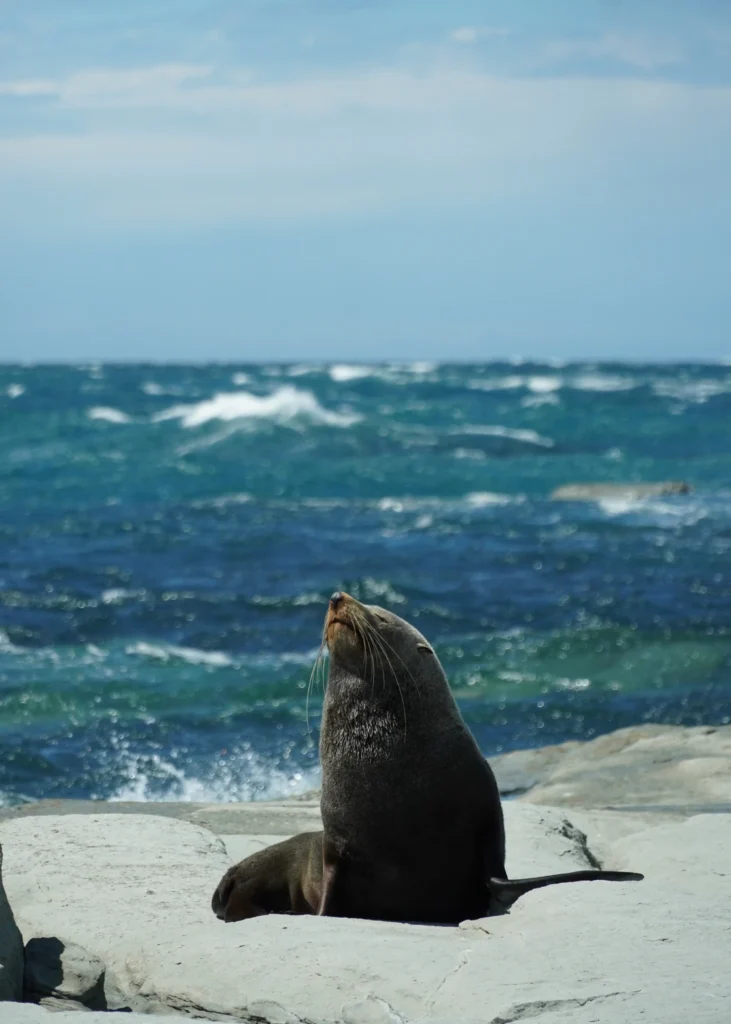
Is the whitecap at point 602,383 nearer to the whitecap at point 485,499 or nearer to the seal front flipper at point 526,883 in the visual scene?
the whitecap at point 485,499

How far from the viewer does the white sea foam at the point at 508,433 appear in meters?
40.4

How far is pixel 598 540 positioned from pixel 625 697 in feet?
28.7

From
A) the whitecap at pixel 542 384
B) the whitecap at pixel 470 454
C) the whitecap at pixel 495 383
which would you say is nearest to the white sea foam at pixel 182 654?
the whitecap at pixel 470 454

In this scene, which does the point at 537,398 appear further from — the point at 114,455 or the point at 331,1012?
the point at 331,1012

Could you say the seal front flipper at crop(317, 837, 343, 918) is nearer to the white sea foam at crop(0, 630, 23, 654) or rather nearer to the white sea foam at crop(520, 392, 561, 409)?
the white sea foam at crop(0, 630, 23, 654)

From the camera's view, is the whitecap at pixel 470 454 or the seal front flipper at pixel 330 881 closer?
the seal front flipper at pixel 330 881

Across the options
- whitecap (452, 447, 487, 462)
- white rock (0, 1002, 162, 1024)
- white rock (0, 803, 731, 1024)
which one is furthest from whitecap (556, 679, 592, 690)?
whitecap (452, 447, 487, 462)

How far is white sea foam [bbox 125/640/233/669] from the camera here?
43.9 feet

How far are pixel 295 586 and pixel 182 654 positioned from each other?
137 inches

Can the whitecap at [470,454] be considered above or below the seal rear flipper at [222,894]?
above

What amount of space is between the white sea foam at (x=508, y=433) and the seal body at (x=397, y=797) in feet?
113

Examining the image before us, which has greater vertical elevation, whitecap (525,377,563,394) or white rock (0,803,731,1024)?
whitecap (525,377,563,394)

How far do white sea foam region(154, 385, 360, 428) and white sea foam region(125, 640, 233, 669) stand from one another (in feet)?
84.2

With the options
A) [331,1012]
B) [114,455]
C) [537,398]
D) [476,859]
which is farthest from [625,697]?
[537,398]
